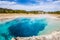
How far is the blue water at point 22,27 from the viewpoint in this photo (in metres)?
1.38

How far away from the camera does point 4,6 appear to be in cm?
143

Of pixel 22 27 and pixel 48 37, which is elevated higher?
pixel 22 27

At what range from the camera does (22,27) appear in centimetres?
142

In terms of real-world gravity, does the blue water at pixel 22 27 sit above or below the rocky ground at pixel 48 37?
above

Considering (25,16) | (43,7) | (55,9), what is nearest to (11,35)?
(25,16)

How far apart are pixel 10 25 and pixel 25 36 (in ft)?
0.71

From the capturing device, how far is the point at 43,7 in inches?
57.6

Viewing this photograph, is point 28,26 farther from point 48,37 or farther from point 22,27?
point 48,37

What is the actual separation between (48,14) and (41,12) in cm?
9

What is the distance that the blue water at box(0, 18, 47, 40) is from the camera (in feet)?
4.54

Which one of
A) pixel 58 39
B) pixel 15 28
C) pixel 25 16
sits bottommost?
pixel 58 39

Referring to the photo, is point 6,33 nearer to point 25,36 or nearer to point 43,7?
point 25,36

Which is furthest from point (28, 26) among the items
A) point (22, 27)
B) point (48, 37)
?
point (48, 37)

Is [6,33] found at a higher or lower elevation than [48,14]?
lower
